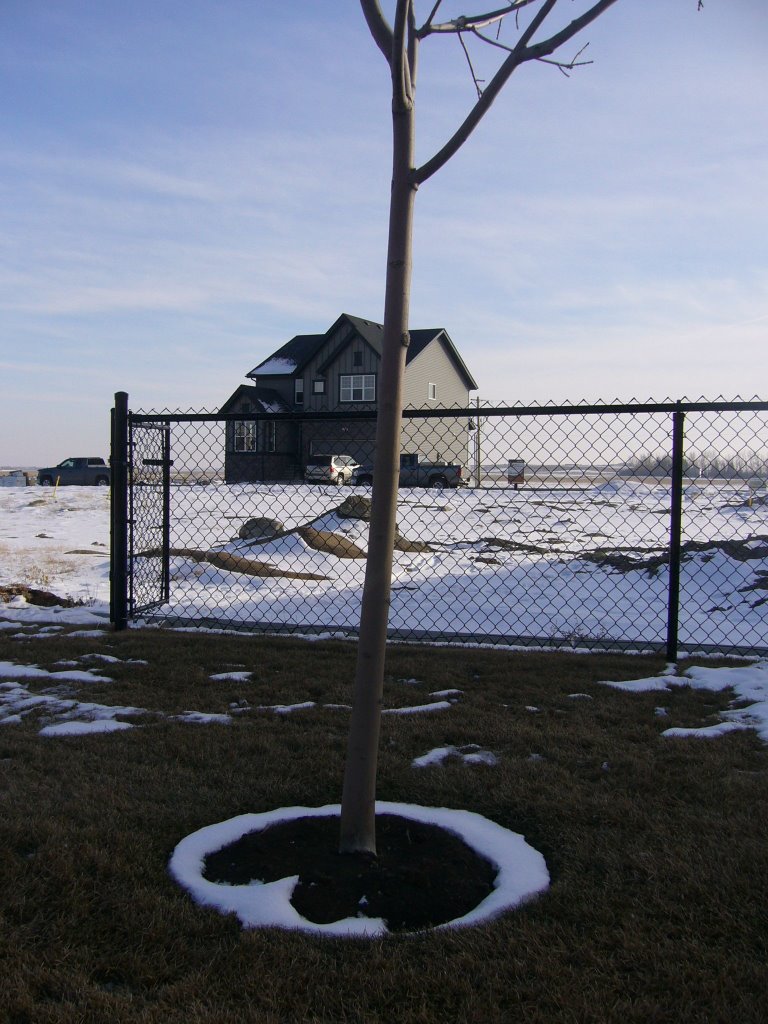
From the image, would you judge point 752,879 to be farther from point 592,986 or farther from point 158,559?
point 158,559

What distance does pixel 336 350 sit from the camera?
32.5 m

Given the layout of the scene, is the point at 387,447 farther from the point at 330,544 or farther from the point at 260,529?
the point at 260,529

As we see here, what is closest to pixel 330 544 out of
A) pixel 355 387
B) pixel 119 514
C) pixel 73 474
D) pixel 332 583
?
pixel 332 583

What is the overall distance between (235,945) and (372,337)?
31.7 meters

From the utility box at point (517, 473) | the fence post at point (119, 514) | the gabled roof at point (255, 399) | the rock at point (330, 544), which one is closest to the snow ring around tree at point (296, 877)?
the fence post at point (119, 514)

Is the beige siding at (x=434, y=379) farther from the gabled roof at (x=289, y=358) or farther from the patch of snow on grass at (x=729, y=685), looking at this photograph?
the patch of snow on grass at (x=729, y=685)

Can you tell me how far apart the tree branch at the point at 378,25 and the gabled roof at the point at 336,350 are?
27879 mm

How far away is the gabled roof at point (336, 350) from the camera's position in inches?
1270

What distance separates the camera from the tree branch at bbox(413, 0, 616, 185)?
235cm

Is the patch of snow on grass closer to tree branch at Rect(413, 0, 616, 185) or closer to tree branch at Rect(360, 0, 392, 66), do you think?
tree branch at Rect(413, 0, 616, 185)

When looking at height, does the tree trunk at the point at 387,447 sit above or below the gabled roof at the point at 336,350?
below

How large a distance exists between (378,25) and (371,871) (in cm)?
245

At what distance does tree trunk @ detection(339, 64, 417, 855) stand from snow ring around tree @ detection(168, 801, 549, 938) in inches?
12.7

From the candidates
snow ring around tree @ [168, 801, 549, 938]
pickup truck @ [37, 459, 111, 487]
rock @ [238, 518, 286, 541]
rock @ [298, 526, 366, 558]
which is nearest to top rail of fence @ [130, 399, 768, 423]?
snow ring around tree @ [168, 801, 549, 938]
